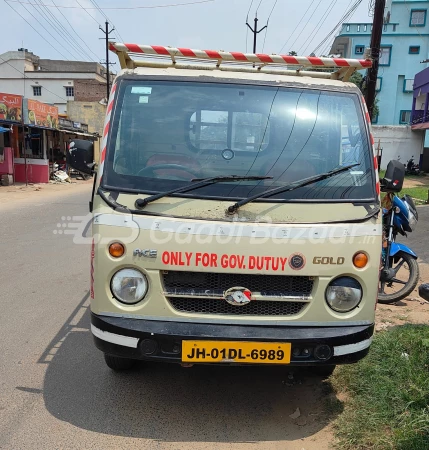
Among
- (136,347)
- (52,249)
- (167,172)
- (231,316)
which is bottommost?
(52,249)

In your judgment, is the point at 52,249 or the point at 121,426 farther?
the point at 52,249

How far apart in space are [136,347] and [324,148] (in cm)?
190

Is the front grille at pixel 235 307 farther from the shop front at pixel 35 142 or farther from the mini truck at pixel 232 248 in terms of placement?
the shop front at pixel 35 142

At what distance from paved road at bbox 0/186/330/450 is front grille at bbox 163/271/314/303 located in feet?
3.06

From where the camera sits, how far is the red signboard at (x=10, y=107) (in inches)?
791

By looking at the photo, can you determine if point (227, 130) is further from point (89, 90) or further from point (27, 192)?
point (89, 90)

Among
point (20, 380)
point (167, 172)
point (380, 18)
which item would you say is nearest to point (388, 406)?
point (167, 172)

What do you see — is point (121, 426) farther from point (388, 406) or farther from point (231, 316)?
point (388, 406)

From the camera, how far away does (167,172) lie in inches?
123

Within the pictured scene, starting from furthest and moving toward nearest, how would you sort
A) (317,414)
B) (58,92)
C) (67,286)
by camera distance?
(58,92)
(67,286)
(317,414)

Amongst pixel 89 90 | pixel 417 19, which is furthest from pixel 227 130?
pixel 89 90

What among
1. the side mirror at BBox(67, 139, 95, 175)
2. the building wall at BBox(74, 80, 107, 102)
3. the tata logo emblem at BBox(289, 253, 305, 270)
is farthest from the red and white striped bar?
the building wall at BBox(74, 80, 107, 102)

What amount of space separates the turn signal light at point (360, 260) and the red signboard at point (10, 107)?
20.6 metres

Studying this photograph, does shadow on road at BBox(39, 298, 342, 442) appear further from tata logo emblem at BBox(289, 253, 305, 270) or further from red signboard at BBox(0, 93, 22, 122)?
red signboard at BBox(0, 93, 22, 122)
